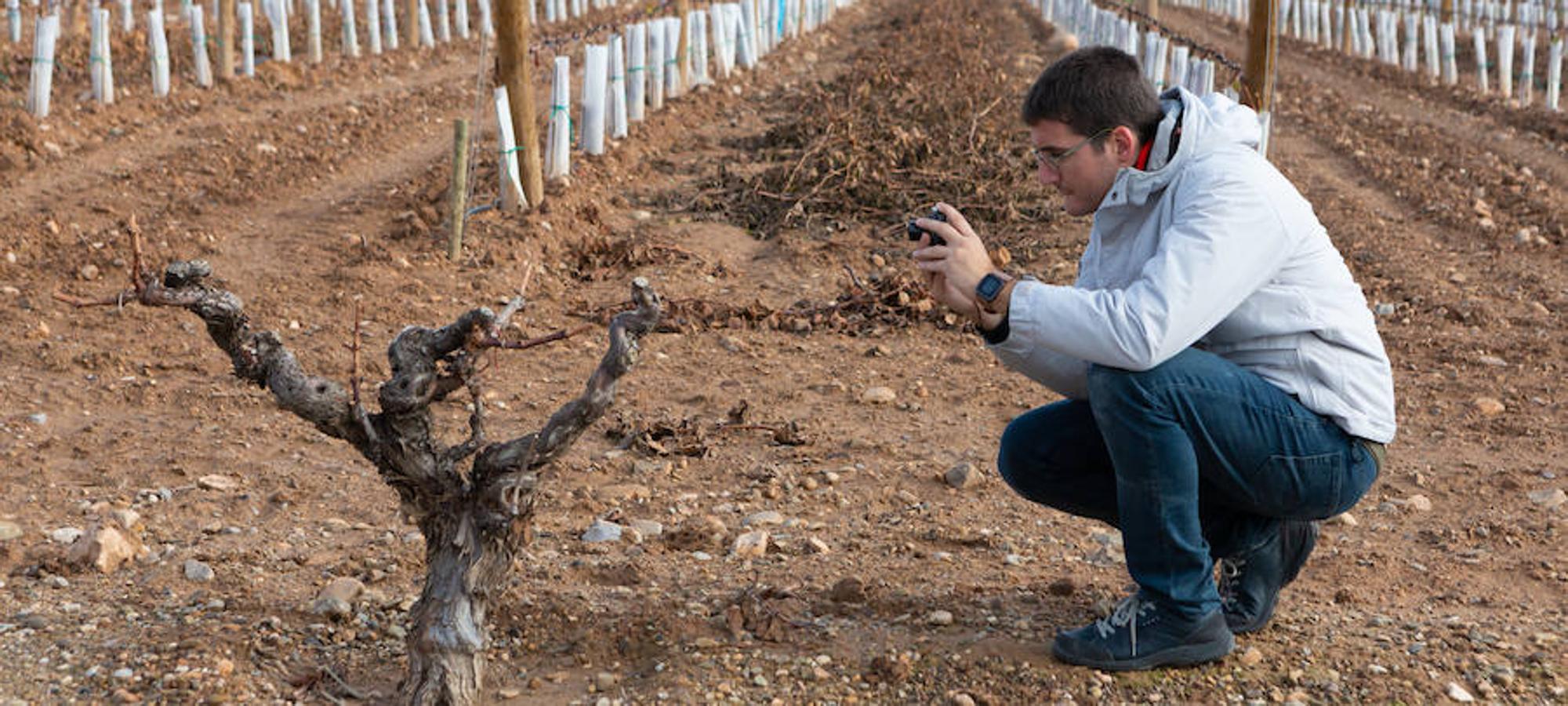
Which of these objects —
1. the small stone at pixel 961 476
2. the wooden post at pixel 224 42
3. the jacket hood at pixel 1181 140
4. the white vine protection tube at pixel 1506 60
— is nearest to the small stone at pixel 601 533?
the small stone at pixel 961 476

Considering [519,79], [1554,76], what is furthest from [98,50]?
[1554,76]

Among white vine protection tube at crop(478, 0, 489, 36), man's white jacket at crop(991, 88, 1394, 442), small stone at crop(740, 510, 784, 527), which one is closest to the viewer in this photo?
man's white jacket at crop(991, 88, 1394, 442)

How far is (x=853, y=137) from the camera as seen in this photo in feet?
30.8

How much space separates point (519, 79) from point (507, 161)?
0.42m

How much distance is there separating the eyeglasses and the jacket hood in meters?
0.08

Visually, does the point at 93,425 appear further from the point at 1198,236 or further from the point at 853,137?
the point at 853,137

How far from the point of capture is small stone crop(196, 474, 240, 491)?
452cm

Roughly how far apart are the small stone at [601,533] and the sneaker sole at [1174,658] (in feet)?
4.89

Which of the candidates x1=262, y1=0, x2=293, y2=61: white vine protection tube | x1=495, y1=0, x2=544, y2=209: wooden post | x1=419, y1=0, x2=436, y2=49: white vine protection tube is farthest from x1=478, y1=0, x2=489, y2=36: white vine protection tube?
x1=495, y1=0, x2=544, y2=209: wooden post

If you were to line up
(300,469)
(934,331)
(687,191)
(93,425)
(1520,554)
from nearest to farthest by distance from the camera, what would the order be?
1. (1520,554)
2. (300,469)
3. (93,425)
4. (934,331)
5. (687,191)

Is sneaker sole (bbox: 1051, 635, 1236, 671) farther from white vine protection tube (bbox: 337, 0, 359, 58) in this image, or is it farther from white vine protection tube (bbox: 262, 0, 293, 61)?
white vine protection tube (bbox: 337, 0, 359, 58)

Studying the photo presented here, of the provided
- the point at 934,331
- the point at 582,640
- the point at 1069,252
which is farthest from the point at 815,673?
the point at 1069,252

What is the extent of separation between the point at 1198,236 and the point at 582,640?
1.59 meters

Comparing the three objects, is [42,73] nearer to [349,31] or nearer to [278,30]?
[278,30]
